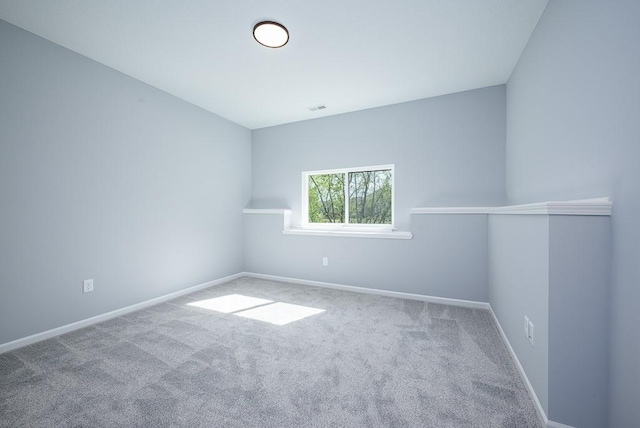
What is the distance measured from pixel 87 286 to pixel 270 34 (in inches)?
112

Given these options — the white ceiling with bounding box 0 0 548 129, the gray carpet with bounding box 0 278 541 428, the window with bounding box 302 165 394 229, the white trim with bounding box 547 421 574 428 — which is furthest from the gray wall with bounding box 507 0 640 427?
the window with bounding box 302 165 394 229

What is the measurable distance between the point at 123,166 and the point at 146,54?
1.14 meters

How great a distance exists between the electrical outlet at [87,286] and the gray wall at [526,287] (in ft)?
11.6

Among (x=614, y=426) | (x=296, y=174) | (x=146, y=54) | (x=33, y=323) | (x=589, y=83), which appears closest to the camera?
(x=614, y=426)

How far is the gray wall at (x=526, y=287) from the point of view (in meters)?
1.29

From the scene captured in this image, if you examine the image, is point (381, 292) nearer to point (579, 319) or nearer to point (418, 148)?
point (418, 148)

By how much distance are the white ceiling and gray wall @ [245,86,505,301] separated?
0.38m

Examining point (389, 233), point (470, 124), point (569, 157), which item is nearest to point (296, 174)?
point (389, 233)

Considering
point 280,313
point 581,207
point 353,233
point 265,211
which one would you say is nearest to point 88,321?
point 280,313

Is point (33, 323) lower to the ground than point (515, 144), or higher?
lower

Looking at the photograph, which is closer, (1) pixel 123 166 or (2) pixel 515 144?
(2) pixel 515 144

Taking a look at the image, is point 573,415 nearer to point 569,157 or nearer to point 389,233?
point 569,157

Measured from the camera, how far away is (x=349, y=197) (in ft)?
12.5

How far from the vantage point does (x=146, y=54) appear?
2.36m
